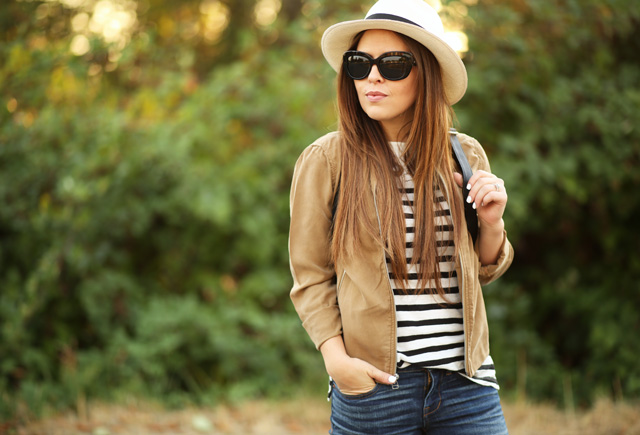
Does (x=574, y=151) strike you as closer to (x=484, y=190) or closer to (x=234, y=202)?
(x=234, y=202)

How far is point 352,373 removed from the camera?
1.69 metres

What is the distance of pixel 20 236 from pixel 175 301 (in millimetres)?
1277

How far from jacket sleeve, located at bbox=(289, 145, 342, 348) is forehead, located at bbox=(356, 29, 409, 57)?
368mm

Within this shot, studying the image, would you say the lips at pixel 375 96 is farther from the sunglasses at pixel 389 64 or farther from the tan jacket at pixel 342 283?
the tan jacket at pixel 342 283

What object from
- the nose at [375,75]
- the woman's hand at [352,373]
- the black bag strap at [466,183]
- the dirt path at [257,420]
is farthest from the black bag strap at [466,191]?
the dirt path at [257,420]

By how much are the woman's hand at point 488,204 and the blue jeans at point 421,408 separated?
0.46 m

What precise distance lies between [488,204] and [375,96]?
19.6 inches

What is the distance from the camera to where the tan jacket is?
1.70m

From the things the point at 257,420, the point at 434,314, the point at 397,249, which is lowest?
the point at 257,420

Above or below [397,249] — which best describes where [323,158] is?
above

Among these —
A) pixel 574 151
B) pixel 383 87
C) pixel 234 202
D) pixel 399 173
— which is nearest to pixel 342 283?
pixel 399 173

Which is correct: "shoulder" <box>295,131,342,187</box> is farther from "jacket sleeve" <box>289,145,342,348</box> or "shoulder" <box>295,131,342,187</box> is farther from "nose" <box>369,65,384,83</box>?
"nose" <box>369,65,384,83</box>

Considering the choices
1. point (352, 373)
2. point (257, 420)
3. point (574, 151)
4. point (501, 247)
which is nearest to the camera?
point (352, 373)

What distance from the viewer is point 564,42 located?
440 centimetres
